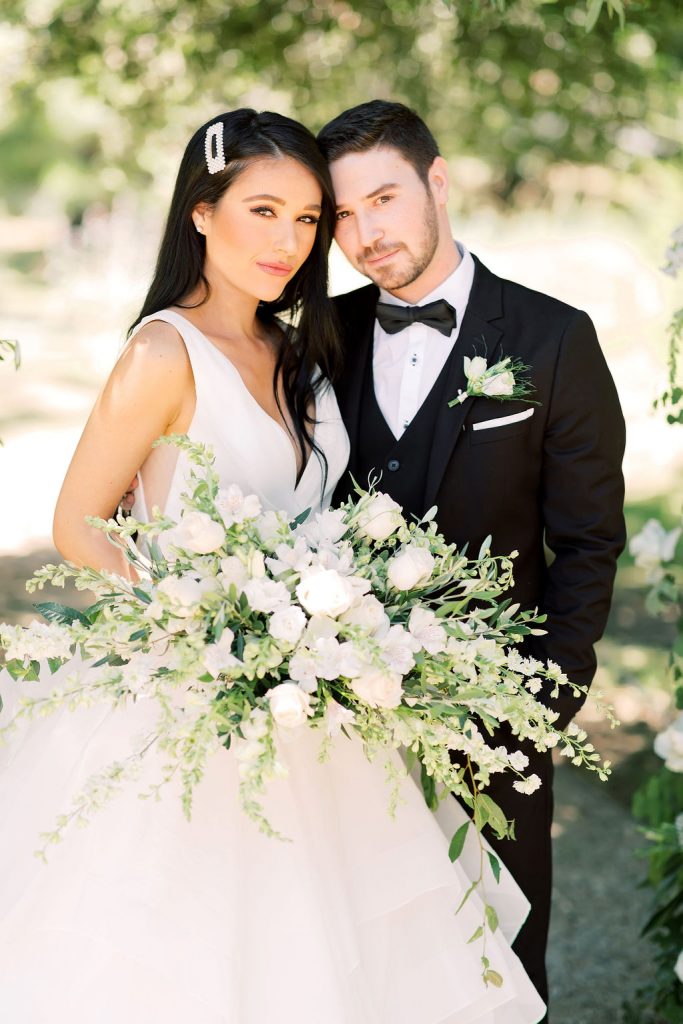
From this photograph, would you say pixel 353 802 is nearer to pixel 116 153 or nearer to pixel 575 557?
pixel 575 557

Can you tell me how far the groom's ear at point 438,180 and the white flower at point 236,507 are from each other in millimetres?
1409

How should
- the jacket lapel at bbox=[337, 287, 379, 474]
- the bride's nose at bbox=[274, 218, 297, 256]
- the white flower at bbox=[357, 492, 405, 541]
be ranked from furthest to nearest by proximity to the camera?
the jacket lapel at bbox=[337, 287, 379, 474] → the bride's nose at bbox=[274, 218, 297, 256] → the white flower at bbox=[357, 492, 405, 541]

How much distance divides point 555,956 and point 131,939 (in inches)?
93.7

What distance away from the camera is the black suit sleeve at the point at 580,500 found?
9.43 feet

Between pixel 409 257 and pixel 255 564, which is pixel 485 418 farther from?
pixel 255 564

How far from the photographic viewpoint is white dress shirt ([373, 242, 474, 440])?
3020 mm

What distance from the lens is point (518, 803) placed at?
9.91ft

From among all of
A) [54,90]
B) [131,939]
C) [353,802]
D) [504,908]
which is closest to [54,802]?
[131,939]

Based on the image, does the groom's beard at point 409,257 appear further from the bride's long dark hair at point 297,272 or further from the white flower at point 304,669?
the white flower at point 304,669

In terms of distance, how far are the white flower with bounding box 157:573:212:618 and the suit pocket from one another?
3.74ft

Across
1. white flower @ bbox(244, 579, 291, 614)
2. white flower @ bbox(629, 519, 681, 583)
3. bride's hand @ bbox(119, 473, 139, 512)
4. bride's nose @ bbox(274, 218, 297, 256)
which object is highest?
bride's nose @ bbox(274, 218, 297, 256)

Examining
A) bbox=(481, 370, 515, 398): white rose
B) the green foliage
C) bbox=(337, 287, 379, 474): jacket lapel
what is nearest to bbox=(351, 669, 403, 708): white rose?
bbox=(481, 370, 515, 398): white rose

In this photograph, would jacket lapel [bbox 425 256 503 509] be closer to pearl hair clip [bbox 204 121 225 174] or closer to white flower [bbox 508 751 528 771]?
pearl hair clip [bbox 204 121 225 174]

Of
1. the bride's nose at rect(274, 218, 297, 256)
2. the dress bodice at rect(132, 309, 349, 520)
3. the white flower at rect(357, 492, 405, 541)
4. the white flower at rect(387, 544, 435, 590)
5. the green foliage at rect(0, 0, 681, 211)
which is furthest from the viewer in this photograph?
the green foliage at rect(0, 0, 681, 211)
